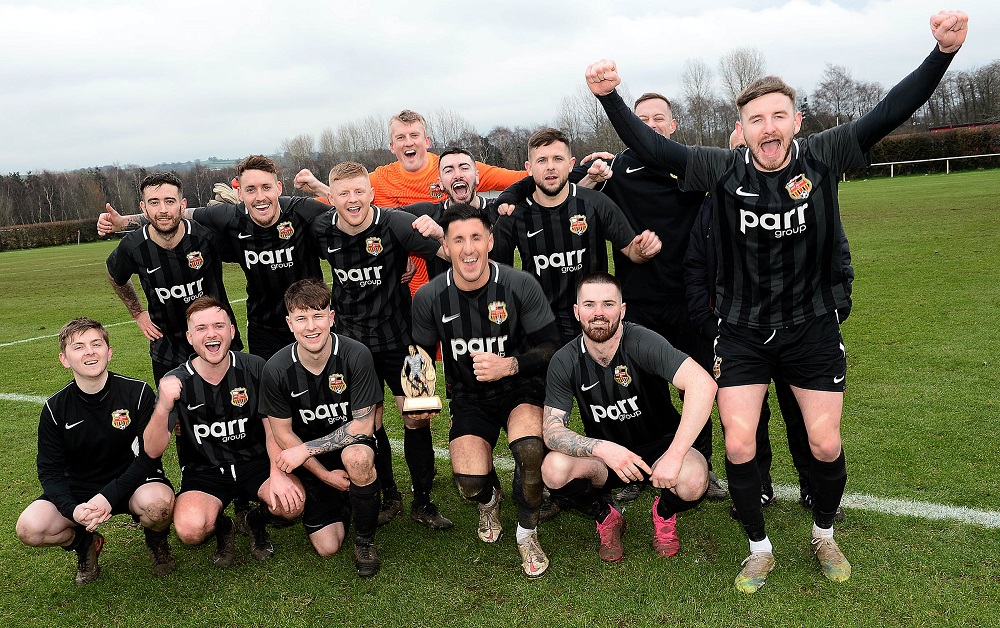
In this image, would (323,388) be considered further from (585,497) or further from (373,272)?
(585,497)

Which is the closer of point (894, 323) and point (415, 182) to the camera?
point (415, 182)

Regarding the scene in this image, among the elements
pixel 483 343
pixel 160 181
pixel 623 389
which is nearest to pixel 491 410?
pixel 483 343

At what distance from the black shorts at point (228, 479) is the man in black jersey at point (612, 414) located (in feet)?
5.19

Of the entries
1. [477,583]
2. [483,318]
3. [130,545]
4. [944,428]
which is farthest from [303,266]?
[944,428]

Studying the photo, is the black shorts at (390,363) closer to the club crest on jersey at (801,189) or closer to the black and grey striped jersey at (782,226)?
the black and grey striped jersey at (782,226)

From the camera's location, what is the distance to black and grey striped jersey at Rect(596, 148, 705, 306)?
454 centimetres

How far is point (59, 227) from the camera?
4741 centimetres

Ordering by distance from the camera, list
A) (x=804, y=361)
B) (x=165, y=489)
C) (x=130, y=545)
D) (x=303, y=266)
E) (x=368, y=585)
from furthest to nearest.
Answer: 1. (x=303, y=266)
2. (x=130, y=545)
3. (x=165, y=489)
4. (x=368, y=585)
5. (x=804, y=361)

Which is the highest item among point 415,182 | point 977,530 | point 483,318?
point 415,182

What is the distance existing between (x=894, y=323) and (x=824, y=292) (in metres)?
5.16

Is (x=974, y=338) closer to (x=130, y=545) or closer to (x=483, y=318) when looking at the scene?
(x=483, y=318)

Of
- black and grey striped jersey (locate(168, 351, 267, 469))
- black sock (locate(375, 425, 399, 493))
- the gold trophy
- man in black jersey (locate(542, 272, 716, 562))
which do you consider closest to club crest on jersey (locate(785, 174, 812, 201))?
man in black jersey (locate(542, 272, 716, 562))

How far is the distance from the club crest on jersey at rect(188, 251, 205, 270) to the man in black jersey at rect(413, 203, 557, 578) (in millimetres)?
1574

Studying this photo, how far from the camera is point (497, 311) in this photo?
400 cm
